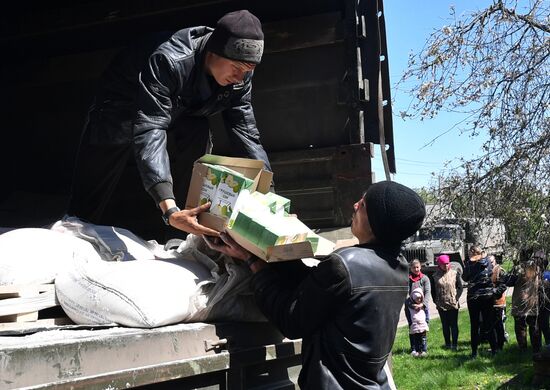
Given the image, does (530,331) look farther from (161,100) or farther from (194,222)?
(194,222)

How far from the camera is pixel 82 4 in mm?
4805

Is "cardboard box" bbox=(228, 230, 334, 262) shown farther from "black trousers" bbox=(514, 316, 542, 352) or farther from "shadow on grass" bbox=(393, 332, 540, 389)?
"black trousers" bbox=(514, 316, 542, 352)

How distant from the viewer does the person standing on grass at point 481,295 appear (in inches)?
344

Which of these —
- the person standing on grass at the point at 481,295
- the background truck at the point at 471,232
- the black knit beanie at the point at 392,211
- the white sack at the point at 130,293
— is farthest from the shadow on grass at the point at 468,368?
the white sack at the point at 130,293

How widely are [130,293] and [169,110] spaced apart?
3.53ft

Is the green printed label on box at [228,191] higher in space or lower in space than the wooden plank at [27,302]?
higher

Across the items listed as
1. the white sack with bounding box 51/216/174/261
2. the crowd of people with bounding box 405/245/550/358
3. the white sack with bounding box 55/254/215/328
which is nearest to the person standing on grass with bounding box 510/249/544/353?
the crowd of people with bounding box 405/245/550/358

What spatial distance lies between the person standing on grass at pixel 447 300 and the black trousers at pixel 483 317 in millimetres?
472

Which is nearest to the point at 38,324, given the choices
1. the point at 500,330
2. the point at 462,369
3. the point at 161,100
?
the point at 161,100

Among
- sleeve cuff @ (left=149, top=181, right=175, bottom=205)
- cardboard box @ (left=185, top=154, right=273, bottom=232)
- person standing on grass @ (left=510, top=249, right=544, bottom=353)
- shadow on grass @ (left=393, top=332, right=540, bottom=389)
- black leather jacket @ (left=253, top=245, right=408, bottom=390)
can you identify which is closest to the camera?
black leather jacket @ (left=253, top=245, right=408, bottom=390)

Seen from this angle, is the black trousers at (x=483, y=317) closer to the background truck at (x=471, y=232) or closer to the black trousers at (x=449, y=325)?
the black trousers at (x=449, y=325)

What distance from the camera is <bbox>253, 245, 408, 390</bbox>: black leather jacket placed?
2.14m

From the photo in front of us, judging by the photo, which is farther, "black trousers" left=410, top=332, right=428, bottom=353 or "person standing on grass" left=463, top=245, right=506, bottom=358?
"black trousers" left=410, top=332, right=428, bottom=353

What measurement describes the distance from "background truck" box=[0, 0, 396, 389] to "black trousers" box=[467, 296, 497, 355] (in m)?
4.84
